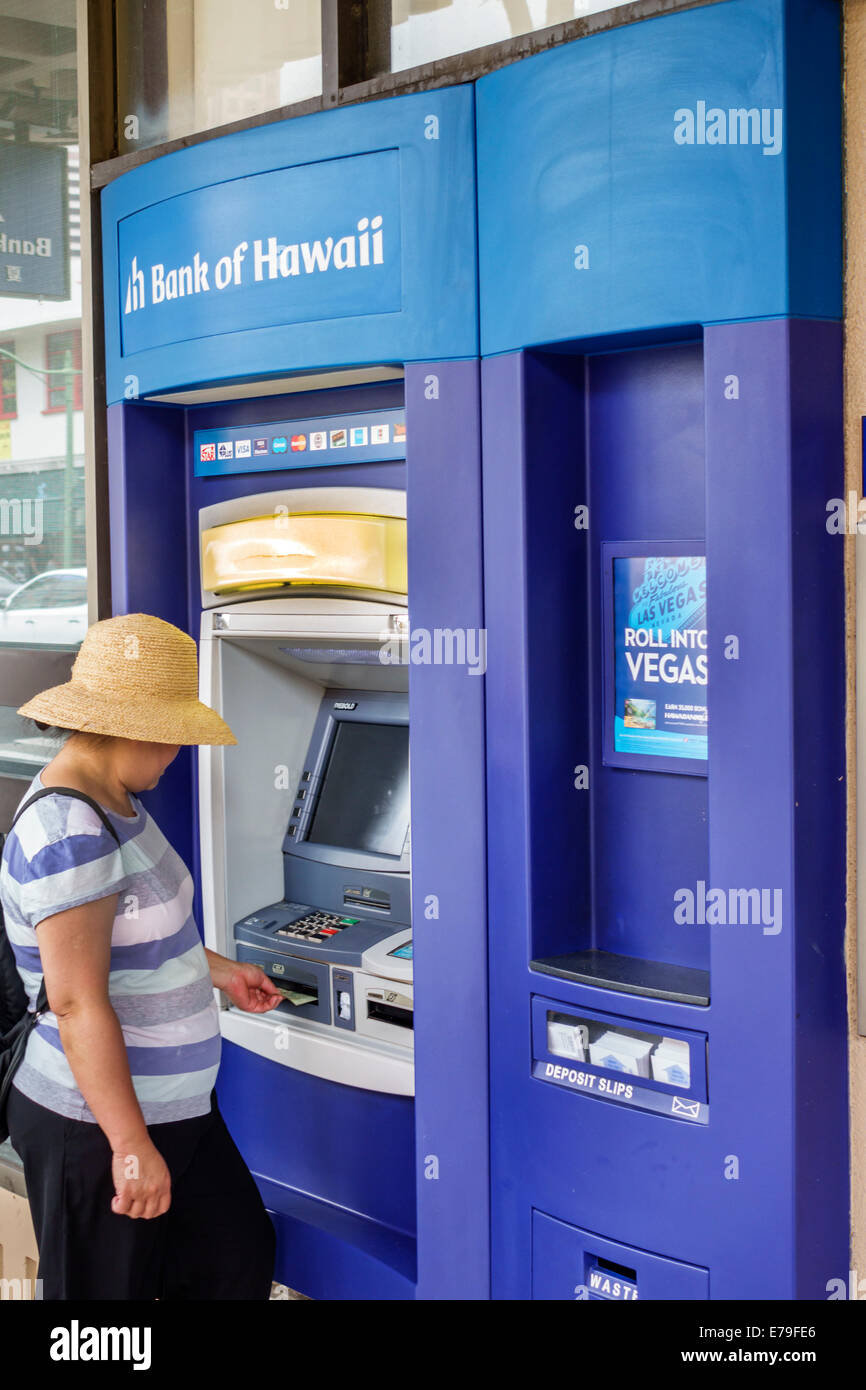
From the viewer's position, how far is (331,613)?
2.82 meters

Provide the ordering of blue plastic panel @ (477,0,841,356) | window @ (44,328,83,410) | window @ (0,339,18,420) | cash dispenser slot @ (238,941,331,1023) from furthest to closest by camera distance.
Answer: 1. window @ (0,339,18,420)
2. window @ (44,328,83,410)
3. cash dispenser slot @ (238,941,331,1023)
4. blue plastic panel @ (477,0,841,356)

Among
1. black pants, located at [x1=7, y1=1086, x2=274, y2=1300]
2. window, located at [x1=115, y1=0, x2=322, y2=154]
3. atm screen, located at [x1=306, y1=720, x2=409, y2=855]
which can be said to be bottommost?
black pants, located at [x1=7, y1=1086, x2=274, y2=1300]

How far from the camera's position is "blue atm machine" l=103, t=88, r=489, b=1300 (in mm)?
2568

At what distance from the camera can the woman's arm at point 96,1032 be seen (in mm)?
2182

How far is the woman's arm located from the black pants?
9 centimetres

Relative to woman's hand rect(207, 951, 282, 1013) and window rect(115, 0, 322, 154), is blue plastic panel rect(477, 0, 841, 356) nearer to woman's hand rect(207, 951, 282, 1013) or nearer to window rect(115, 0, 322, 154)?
window rect(115, 0, 322, 154)

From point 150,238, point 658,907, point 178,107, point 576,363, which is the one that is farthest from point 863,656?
point 178,107

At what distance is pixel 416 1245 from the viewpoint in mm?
2834

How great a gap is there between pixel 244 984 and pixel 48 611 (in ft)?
4.52

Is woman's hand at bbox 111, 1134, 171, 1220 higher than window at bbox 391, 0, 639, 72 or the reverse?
the reverse

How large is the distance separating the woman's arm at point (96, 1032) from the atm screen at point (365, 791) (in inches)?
34.5

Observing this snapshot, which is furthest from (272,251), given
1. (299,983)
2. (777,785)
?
(299,983)

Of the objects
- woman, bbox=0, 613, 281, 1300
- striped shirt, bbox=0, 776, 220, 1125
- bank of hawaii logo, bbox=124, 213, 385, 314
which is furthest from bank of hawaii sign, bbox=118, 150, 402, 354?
striped shirt, bbox=0, 776, 220, 1125

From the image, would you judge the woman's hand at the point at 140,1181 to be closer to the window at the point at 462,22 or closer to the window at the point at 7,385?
the window at the point at 462,22
